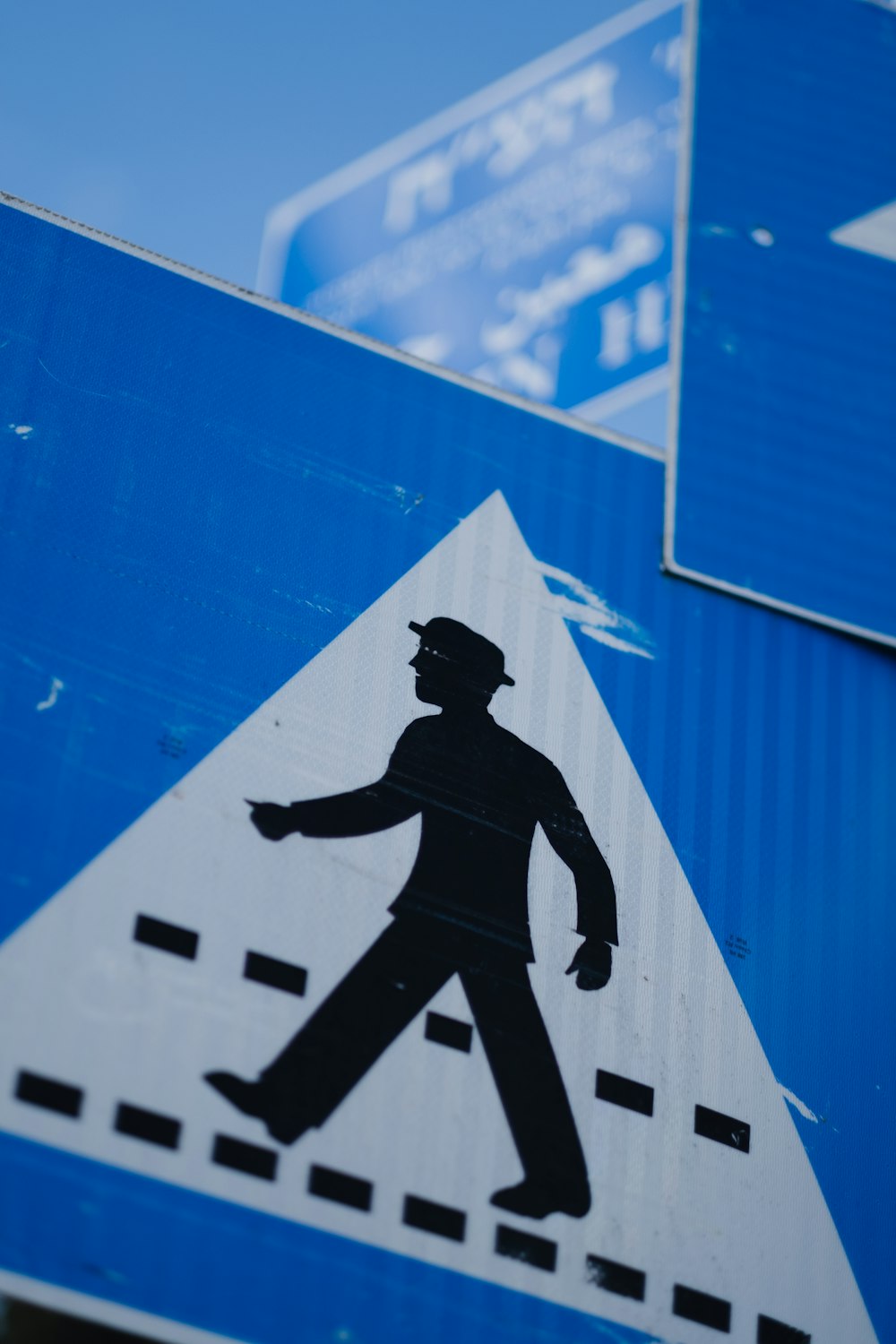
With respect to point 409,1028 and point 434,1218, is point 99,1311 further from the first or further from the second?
point 409,1028

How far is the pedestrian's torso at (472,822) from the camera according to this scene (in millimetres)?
5398

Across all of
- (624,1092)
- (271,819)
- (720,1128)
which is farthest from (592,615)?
(720,1128)

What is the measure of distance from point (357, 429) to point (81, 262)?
121cm

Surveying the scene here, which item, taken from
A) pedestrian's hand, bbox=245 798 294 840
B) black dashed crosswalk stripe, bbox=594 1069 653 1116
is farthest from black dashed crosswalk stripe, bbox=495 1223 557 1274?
pedestrian's hand, bbox=245 798 294 840

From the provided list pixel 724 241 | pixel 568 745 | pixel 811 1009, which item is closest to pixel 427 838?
pixel 568 745

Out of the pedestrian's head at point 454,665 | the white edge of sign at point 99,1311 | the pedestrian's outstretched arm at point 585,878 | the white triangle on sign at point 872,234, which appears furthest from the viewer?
the white triangle on sign at point 872,234

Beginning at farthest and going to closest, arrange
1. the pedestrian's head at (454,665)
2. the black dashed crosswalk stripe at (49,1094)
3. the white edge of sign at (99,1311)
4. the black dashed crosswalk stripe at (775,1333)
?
1. the pedestrian's head at (454,665)
2. the black dashed crosswalk stripe at (775,1333)
3. the black dashed crosswalk stripe at (49,1094)
4. the white edge of sign at (99,1311)

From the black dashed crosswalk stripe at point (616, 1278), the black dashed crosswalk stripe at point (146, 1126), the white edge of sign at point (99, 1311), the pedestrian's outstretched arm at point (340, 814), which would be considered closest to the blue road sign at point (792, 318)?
the pedestrian's outstretched arm at point (340, 814)

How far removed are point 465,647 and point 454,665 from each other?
0.10m

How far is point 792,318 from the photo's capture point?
746 centimetres

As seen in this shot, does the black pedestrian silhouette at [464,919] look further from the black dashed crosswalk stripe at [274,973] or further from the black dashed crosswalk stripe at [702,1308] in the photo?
the black dashed crosswalk stripe at [702,1308]

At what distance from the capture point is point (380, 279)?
11.4m

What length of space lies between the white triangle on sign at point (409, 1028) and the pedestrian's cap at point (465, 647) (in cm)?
5

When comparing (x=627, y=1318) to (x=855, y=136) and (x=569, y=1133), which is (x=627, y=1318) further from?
(x=855, y=136)
